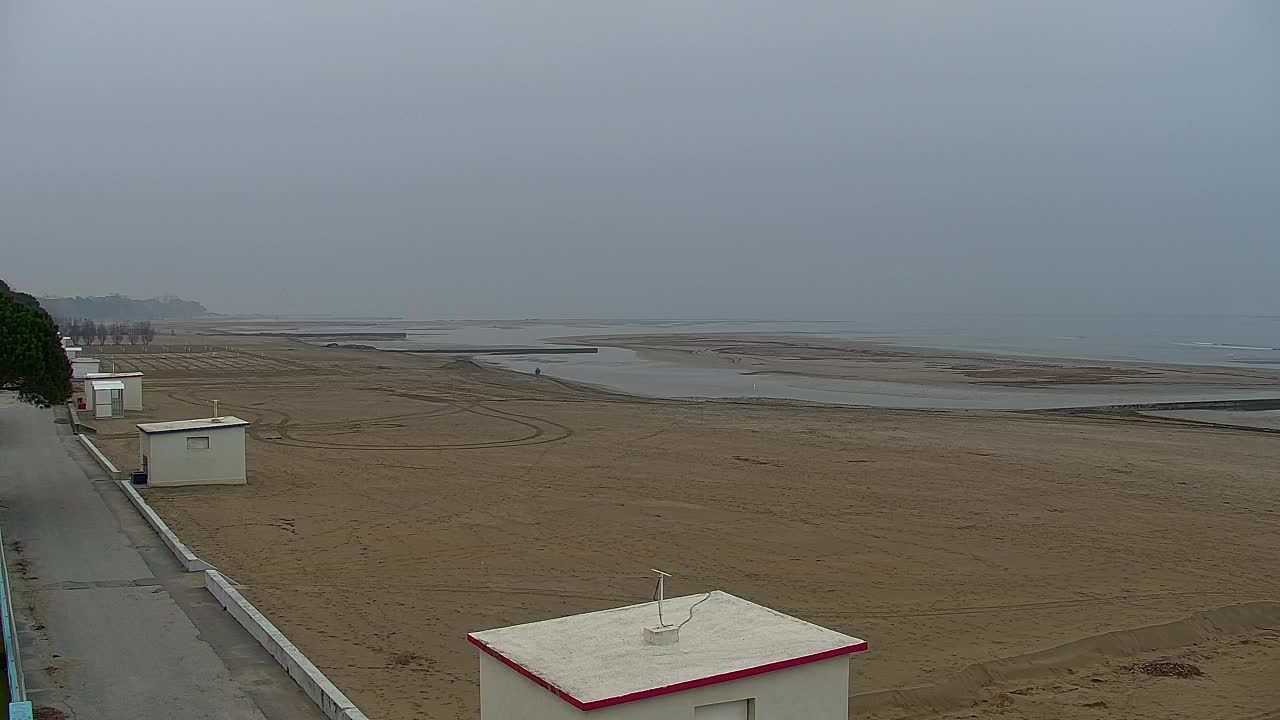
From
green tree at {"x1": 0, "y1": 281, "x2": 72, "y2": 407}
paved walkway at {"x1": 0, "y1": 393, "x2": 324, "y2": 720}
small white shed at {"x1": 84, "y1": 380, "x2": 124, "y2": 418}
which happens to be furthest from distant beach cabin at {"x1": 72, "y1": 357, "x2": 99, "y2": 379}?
paved walkway at {"x1": 0, "y1": 393, "x2": 324, "y2": 720}

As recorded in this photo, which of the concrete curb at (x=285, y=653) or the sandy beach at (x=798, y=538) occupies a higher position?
the concrete curb at (x=285, y=653)

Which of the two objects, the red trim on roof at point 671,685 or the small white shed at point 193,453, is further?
the small white shed at point 193,453

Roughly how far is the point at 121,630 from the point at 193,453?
11242 mm

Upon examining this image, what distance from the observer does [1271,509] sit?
23.5 metres

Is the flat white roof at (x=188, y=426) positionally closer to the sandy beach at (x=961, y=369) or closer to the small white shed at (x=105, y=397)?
the small white shed at (x=105, y=397)

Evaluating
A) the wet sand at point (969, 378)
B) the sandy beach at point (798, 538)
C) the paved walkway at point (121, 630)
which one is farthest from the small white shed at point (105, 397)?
the wet sand at point (969, 378)

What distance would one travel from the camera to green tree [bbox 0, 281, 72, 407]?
816 inches

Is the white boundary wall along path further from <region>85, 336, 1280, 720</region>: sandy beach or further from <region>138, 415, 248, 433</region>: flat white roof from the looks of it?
<region>138, 415, 248, 433</region>: flat white roof

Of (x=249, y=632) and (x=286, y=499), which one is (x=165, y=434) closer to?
(x=286, y=499)

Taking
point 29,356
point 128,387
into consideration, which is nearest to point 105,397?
point 128,387

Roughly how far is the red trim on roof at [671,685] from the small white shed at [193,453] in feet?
55.4

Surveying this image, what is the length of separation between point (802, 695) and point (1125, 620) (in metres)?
9.06

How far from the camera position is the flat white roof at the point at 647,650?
24.1 feet

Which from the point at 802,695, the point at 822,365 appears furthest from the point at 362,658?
the point at 822,365
